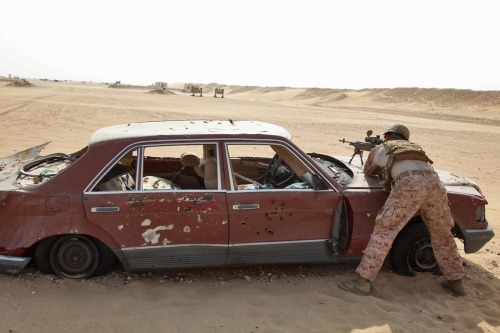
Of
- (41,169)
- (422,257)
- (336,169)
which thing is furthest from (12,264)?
(422,257)

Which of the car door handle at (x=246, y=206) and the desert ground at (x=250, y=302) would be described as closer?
the desert ground at (x=250, y=302)

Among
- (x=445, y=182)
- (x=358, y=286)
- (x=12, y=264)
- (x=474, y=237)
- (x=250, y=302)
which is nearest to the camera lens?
(x=12, y=264)

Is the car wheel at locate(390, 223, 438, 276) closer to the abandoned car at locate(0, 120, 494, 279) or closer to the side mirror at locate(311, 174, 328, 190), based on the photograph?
the abandoned car at locate(0, 120, 494, 279)

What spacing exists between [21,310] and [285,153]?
8.98 feet

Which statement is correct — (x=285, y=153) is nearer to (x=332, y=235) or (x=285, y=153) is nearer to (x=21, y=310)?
(x=332, y=235)

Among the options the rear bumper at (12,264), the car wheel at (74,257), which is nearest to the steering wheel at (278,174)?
the car wheel at (74,257)

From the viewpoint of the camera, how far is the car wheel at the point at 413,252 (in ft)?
14.5

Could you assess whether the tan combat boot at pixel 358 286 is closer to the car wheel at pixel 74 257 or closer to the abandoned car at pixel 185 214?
the abandoned car at pixel 185 214

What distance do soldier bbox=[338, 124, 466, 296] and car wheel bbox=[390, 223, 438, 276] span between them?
0.17 meters

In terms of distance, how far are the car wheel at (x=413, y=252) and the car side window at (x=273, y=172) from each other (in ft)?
3.86

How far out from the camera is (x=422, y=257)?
180 inches

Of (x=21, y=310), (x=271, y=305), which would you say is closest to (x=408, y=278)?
(x=271, y=305)

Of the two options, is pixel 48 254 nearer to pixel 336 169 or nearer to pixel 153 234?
pixel 153 234

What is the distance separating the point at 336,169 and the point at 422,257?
4.31ft
